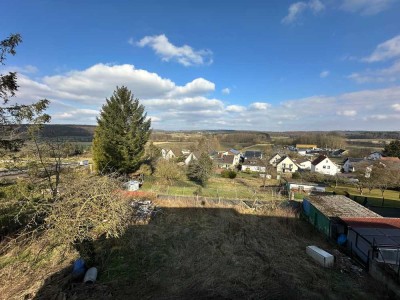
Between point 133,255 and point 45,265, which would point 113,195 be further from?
point 45,265

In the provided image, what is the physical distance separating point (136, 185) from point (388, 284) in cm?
2027

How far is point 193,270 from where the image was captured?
7.11 meters

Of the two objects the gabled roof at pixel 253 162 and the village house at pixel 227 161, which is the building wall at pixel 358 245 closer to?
the gabled roof at pixel 253 162

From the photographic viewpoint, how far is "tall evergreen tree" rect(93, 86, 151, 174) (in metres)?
24.1

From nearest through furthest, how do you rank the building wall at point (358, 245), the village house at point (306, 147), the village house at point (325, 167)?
1. the building wall at point (358, 245)
2. the village house at point (325, 167)
3. the village house at point (306, 147)

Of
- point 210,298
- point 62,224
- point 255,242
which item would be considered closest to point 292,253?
point 255,242

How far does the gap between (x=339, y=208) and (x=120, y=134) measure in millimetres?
19612

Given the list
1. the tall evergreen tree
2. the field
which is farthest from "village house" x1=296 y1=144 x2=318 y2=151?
the field

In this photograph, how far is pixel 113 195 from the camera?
814cm

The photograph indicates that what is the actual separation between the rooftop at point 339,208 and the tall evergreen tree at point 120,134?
16.8m

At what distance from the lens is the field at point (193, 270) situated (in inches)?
234

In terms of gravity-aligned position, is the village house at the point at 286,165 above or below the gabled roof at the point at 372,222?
below

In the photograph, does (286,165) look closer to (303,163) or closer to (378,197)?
(303,163)

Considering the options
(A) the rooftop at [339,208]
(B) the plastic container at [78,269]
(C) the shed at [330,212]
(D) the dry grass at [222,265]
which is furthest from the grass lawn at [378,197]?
(B) the plastic container at [78,269]
